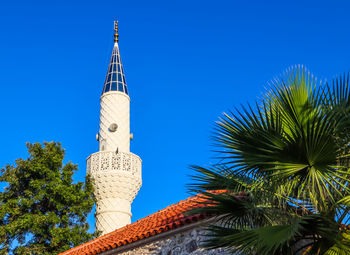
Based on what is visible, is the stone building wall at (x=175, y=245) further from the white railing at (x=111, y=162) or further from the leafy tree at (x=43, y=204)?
the white railing at (x=111, y=162)

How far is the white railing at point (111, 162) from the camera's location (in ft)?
72.9

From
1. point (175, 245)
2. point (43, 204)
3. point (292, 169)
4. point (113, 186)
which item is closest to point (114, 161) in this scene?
point (113, 186)

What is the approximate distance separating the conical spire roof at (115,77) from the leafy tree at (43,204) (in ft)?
18.1

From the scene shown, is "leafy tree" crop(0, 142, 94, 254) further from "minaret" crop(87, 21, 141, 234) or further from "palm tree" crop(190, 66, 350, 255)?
"palm tree" crop(190, 66, 350, 255)

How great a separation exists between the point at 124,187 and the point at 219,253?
13938mm

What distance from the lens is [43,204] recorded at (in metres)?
19.5

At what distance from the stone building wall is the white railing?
40.5ft

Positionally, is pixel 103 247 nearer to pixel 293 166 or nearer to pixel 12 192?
pixel 293 166

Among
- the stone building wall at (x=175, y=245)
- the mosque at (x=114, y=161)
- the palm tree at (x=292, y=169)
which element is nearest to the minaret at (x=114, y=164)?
the mosque at (x=114, y=161)

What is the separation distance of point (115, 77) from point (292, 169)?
20.2 m

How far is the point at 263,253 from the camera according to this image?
566 centimetres

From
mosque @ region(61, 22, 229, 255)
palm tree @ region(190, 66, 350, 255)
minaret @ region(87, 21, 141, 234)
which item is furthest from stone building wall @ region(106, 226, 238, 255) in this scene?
minaret @ region(87, 21, 141, 234)

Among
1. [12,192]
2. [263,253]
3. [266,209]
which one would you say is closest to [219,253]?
[266,209]

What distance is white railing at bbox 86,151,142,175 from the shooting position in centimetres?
2222
